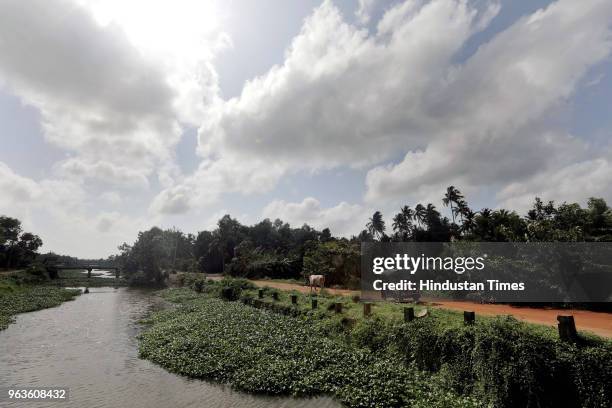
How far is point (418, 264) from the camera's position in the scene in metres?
31.2

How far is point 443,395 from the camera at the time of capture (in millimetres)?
10742

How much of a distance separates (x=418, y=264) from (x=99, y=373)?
25.8 metres

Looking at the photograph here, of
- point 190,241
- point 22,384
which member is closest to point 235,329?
point 22,384

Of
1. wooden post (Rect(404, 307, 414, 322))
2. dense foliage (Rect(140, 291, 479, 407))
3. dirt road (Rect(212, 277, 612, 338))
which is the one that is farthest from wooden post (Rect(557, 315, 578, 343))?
wooden post (Rect(404, 307, 414, 322))

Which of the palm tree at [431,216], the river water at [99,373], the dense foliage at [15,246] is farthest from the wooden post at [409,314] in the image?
the dense foliage at [15,246]

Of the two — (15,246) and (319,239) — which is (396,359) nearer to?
(319,239)

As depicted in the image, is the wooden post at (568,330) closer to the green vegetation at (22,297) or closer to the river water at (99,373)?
the river water at (99,373)

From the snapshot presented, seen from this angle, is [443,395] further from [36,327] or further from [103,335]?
[36,327]

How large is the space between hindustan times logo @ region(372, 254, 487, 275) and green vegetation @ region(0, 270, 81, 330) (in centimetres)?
2974

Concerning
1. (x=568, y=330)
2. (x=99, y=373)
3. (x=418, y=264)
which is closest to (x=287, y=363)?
(x=99, y=373)

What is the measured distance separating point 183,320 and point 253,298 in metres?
7.15

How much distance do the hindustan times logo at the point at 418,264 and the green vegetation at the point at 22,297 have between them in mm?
29741

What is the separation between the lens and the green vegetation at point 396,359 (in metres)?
9.55

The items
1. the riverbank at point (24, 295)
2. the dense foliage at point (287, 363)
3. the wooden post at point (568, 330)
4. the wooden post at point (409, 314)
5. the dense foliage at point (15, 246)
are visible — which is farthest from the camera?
the dense foliage at point (15, 246)
